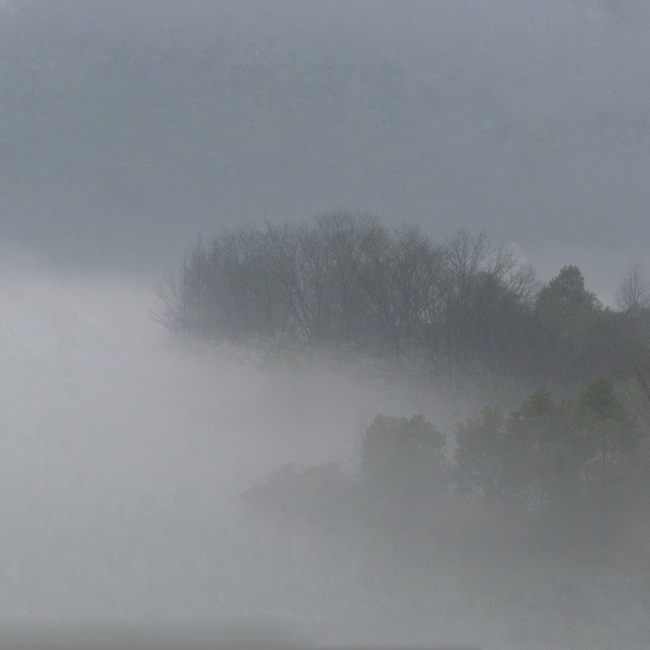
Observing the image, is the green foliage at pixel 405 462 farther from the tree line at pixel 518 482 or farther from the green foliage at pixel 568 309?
the green foliage at pixel 568 309

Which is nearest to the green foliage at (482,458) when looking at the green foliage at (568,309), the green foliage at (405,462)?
the green foliage at (405,462)

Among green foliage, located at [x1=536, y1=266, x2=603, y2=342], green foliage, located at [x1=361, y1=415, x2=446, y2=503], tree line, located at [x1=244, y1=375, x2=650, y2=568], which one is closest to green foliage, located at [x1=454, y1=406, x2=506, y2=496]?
tree line, located at [x1=244, y1=375, x2=650, y2=568]

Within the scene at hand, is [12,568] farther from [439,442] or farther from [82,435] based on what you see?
[439,442]

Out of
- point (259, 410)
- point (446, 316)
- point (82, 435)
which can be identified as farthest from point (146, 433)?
point (446, 316)

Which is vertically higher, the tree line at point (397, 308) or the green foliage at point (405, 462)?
the tree line at point (397, 308)

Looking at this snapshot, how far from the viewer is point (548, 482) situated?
1350cm

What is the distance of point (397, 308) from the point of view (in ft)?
74.5

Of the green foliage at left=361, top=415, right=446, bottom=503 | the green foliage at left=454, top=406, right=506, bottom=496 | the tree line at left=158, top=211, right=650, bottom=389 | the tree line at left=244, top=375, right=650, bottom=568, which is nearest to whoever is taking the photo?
the tree line at left=244, top=375, right=650, bottom=568

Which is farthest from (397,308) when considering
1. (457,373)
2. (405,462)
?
(405,462)

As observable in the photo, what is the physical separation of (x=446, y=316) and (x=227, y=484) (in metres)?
8.45

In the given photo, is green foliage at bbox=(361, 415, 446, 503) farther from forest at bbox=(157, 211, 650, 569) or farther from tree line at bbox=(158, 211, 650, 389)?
tree line at bbox=(158, 211, 650, 389)

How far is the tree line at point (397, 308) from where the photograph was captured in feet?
67.2

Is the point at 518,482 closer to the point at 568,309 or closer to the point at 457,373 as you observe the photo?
the point at 457,373

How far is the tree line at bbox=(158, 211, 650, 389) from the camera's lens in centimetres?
2048
